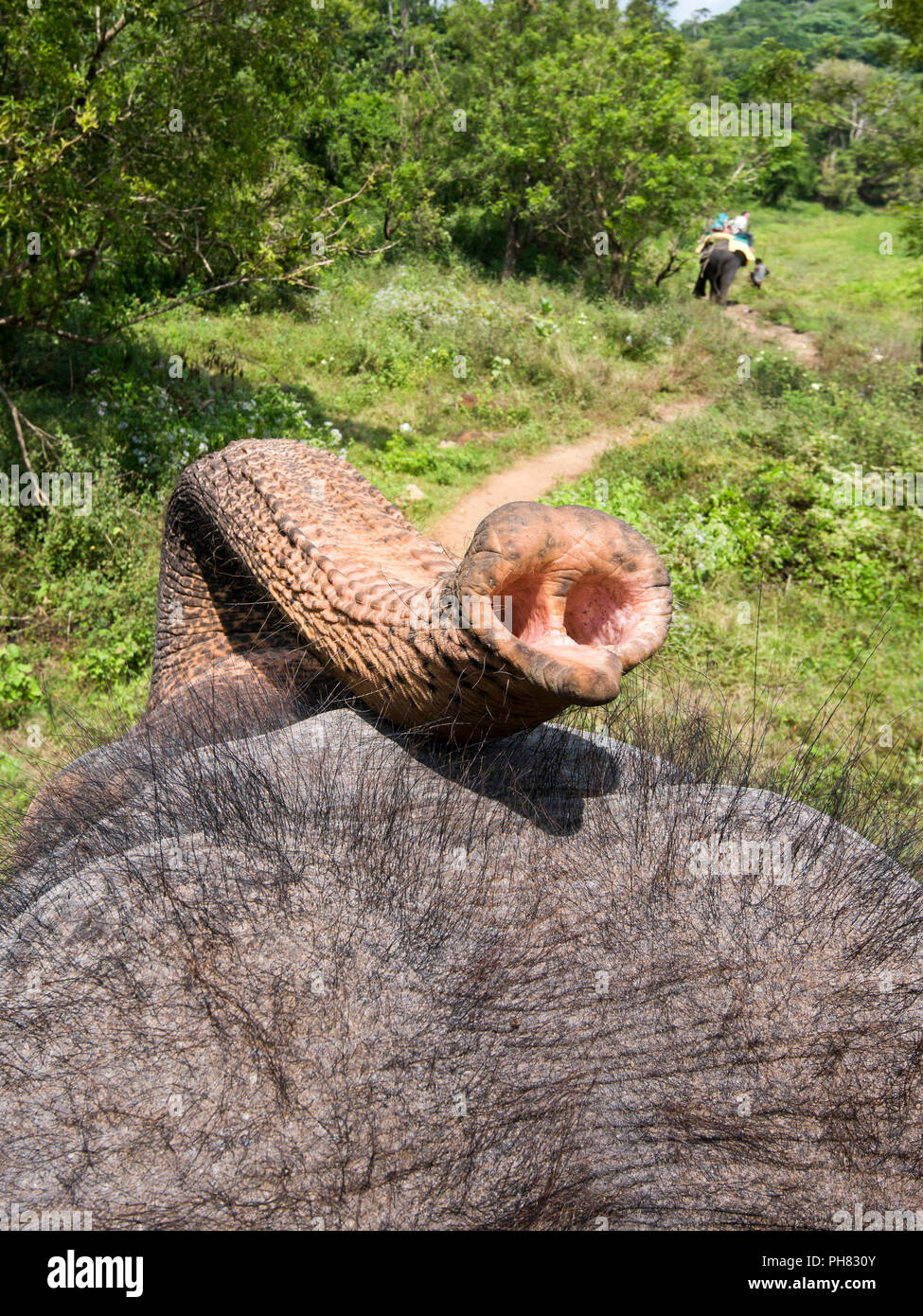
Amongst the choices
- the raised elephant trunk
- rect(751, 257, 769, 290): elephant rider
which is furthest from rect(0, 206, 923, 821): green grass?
rect(751, 257, 769, 290): elephant rider

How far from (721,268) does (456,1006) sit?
68.1 feet

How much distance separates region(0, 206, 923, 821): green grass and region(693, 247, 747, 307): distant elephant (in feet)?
8.66

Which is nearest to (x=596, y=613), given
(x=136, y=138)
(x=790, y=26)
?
(x=136, y=138)

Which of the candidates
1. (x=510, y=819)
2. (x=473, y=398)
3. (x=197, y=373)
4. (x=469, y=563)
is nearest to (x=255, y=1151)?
(x=510, y=819)

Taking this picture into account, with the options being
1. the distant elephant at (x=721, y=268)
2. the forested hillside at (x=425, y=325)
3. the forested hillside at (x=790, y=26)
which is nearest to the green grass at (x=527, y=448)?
the forested hillside at (x=425, y=325)

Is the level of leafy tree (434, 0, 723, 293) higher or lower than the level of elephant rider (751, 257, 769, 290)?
higher

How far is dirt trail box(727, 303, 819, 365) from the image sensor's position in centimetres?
1555

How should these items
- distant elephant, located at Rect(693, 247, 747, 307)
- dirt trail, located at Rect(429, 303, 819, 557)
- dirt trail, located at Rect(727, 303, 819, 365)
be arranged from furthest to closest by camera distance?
distant elephant, located at Rect(693, 247, 747, 307), dirt trail, located at Rect(727, 303, 819, 365), dirt trail, located at Rect(429, 303, 819, 557)

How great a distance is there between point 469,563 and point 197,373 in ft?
31.8

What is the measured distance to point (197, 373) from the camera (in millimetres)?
10062

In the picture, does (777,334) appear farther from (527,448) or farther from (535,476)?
(535,476)

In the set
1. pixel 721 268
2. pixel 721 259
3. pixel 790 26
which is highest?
pixel 790 26

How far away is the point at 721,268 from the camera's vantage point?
64.0 ft

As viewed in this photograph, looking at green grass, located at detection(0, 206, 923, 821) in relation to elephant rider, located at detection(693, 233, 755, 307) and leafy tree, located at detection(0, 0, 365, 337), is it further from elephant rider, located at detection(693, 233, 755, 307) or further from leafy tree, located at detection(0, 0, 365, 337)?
elephant rider, located at detection(693, 233, 755, 307)
